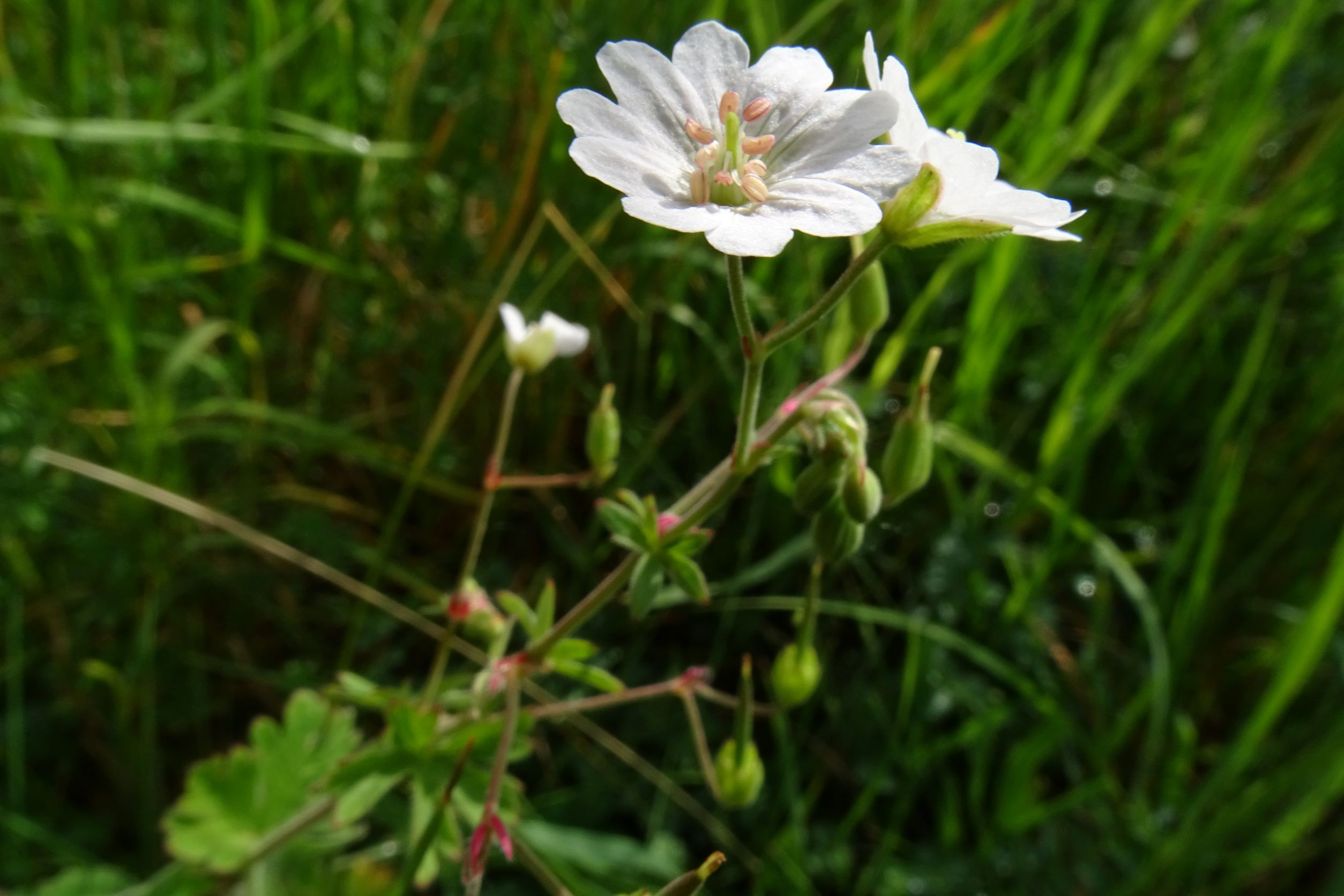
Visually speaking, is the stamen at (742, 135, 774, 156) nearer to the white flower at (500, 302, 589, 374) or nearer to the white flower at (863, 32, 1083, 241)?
the white flower at (863, 32, 1083, 241)

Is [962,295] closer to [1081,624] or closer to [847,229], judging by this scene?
[1081,624]

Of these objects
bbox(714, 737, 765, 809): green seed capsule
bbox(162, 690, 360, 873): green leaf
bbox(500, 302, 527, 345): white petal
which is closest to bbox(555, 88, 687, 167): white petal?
bbox(500, 302, 527, 345): white petal

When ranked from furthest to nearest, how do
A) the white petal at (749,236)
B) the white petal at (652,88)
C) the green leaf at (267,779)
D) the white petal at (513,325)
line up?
the green leaf at (267,779), the white petal at (513,325), the white petal at (652,88), the white petal at (749,236)

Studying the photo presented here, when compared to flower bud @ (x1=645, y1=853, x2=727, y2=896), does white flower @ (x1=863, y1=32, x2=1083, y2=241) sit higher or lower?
higher

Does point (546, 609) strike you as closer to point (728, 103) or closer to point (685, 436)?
point (728, 103)

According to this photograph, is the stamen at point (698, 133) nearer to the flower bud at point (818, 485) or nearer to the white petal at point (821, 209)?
the white petal at point (821, 209)

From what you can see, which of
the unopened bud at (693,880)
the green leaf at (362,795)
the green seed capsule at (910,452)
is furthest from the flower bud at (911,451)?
the green leaf at (362,795)

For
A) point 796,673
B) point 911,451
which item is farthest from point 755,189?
point 796,673
